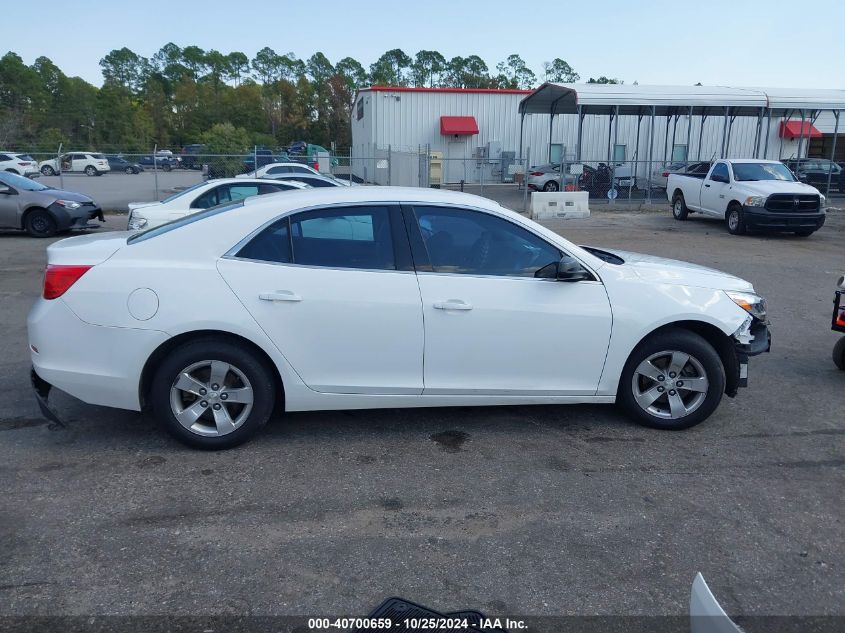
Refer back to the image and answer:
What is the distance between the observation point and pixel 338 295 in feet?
15.1

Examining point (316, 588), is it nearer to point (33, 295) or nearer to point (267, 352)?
point (267, 352)

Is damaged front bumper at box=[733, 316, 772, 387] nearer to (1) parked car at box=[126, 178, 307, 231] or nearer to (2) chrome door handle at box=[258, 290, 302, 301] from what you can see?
(2) chrome door handle at box=[258, 290, 302, 301]

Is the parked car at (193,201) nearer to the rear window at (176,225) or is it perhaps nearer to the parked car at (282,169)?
the rear window at (176,225)

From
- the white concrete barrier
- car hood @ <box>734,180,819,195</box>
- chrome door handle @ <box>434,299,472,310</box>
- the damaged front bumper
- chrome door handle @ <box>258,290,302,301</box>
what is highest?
chrome door handle @ <box>258,290,302,301</box>

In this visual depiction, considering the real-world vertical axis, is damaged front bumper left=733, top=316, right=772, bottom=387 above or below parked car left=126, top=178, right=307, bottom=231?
→ below

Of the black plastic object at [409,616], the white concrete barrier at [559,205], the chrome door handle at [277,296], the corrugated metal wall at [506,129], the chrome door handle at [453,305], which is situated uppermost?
the corrugated metal wall at [506,129]

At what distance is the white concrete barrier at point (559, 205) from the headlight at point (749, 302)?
660 inches

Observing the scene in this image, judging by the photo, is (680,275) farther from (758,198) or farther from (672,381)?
(758,198)

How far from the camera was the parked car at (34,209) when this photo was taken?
1551 centimetres

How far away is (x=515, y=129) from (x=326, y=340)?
39.1 meters

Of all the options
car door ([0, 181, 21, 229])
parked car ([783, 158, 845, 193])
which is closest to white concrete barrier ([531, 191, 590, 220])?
parked car ([783, 158, 845, 193])

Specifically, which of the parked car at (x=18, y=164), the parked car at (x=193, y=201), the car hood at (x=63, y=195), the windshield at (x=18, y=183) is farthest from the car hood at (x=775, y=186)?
the parked car at (x=18, y=164)

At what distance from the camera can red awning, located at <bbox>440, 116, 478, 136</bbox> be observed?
3981cm

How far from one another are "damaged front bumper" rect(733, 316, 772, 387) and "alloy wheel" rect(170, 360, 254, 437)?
10.9 ft
